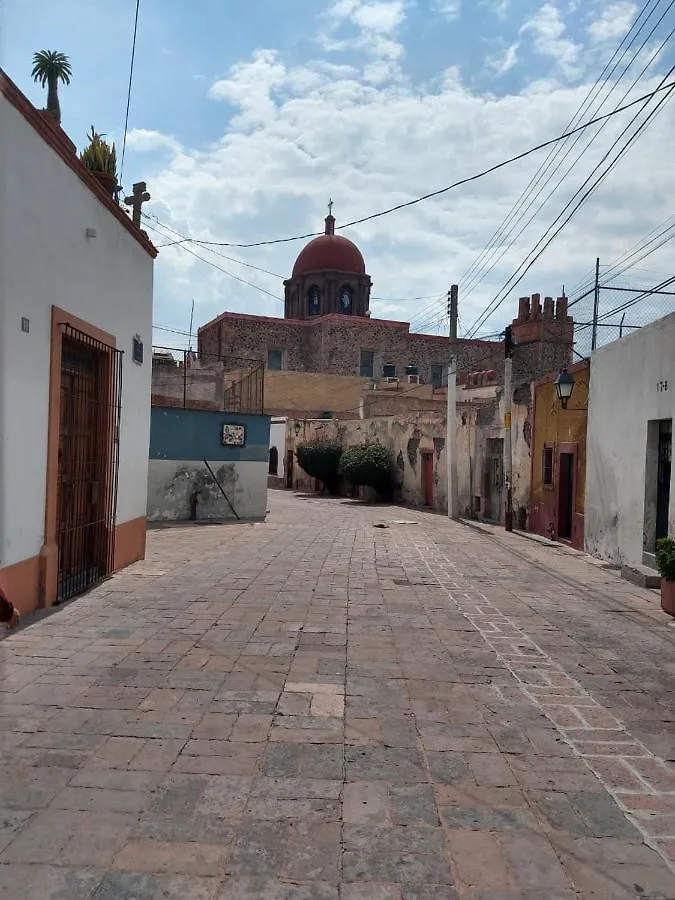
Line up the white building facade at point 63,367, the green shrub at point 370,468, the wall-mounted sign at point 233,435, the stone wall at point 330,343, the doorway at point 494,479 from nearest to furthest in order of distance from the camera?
the white building facade at point 63,367
the wall-mounted sign at point 233,435
the doorway at point 494,479
the green shrub at point 370,468
the stone wall at point 330,343

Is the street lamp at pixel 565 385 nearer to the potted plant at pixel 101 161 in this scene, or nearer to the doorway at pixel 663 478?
the doorway at pixel 663 478

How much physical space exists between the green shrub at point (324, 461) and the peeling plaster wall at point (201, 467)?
12045mm

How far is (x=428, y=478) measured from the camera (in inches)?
1022

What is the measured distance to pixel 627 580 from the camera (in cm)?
1066

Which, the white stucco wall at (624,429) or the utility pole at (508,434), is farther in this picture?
the utility pole at (508,434)

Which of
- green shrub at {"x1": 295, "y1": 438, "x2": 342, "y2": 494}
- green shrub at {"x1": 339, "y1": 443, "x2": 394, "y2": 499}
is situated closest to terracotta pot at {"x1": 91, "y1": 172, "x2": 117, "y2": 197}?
green shrub at {"x1": 339, "y1": 443, "x2": 394, "y2": 499}

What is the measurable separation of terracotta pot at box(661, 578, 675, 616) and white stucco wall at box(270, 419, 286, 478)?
29453 mm

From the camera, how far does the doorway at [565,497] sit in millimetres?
15188

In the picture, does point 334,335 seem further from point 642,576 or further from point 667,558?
point 667,558

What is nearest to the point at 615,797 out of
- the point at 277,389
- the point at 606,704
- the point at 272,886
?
the point at 606,704

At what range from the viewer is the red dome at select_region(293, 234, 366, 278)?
46.4 metres

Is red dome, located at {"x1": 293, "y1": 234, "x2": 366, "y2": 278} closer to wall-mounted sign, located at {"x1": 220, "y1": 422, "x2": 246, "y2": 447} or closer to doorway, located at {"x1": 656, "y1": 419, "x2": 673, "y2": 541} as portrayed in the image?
Answer: wall-mounted sign, located at {"x1": 220, "y1": 422, "x2": 246, "y2": 447}

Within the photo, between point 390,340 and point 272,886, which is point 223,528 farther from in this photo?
point 390,340

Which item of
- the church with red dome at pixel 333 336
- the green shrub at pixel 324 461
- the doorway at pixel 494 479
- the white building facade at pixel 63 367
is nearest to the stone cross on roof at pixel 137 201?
the white building facade at pixel 63 367
